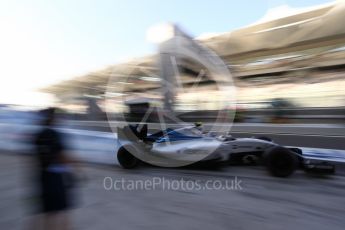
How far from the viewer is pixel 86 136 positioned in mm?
8672

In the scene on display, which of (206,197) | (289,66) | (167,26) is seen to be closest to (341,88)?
(289,66)

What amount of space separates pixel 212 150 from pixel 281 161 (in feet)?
3.25

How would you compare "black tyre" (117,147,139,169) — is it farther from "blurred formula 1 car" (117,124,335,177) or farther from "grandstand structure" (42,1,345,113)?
"grandstand structure" (42,1,345,113)

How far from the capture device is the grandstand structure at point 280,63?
5.89 metres

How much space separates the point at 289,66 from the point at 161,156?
390 cm

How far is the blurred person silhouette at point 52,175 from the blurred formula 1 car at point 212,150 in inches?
115

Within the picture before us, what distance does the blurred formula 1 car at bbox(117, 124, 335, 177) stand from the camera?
4598mm

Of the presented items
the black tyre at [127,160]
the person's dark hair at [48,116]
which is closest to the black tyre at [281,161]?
the black tyre at [127,160]

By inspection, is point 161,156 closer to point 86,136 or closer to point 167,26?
point 167,26

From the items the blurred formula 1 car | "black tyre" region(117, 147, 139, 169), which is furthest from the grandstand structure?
"black tyre" region(117, 147, 139, 169)

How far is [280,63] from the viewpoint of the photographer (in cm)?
776

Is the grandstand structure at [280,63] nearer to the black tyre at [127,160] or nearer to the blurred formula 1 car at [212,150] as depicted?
the blurred formula 1 car at [212,150]

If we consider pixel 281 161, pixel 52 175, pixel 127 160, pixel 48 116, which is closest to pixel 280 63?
pixel 281 161

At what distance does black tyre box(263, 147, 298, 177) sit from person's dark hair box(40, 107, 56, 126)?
3.02 metres
